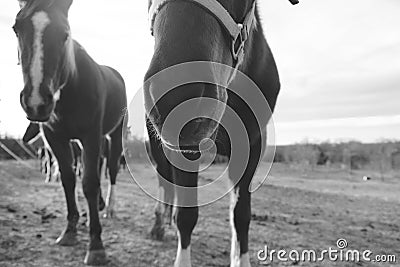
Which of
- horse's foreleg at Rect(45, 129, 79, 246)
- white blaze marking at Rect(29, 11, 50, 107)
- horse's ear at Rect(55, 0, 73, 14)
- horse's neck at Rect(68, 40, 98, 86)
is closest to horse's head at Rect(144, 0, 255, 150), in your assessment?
white blaze marking at Rect(29, 11, 50, 107)

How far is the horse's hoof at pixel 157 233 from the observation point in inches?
171

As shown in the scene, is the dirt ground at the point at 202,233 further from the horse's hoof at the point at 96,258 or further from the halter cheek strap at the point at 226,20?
the halter cheek strap at the point at 226,20

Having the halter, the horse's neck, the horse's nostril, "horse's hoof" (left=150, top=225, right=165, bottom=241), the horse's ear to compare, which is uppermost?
the horse's ear

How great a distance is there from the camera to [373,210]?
273 inches

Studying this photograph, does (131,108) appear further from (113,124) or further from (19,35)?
(113,124)

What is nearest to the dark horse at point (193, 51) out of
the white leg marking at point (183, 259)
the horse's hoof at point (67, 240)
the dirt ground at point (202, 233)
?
the white leg marking at point (183, 259)

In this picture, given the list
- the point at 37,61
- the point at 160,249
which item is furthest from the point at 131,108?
the point at 160,249

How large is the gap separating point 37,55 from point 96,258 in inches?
72.8

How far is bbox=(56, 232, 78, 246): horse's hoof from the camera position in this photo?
13.3ft

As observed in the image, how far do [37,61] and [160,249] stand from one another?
7.25ft

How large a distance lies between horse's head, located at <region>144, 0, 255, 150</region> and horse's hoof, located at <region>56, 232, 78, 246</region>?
299cm

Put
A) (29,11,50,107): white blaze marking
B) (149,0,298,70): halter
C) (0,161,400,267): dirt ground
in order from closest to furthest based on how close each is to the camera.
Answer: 1. (149,0,298,70): halter
2. (29,11,50,107): white blaze marking
3. (0,161,400,267): dirt ground

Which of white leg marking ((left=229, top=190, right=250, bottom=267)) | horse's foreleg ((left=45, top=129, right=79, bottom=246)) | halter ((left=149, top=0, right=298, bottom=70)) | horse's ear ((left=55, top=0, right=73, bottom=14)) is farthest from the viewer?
horse's foreleg ((left=45, top=129, right=79, bottom=246))

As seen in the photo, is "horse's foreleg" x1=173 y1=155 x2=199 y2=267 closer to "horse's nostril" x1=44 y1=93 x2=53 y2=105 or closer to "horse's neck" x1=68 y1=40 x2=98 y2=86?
"horse's nostril" x1=44 y1=93 x2=53 y2=105
